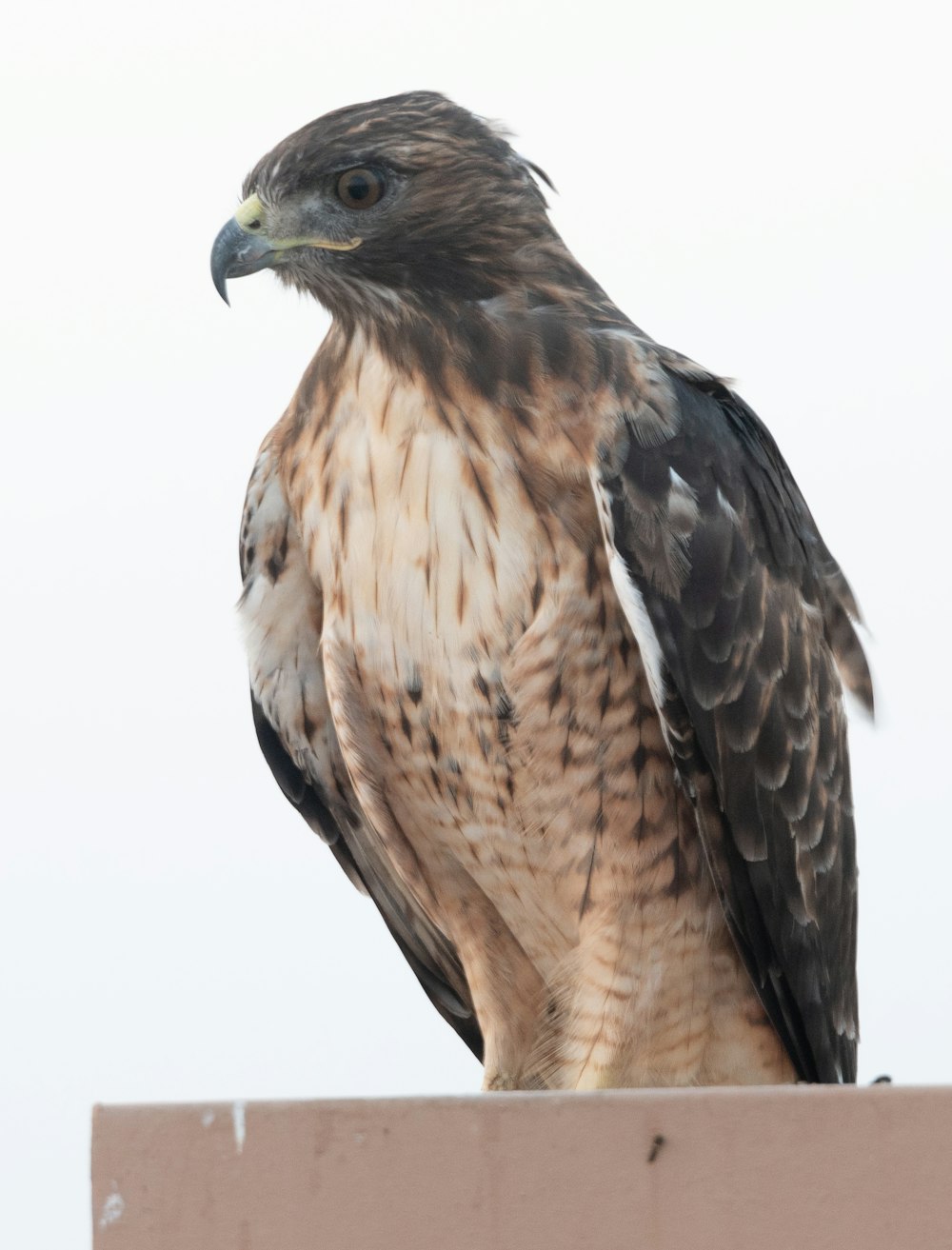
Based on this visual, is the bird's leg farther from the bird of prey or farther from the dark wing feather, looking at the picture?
the dark wing feather

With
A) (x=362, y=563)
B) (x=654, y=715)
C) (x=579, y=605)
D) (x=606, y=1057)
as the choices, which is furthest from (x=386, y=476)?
(x=606, y=1057)

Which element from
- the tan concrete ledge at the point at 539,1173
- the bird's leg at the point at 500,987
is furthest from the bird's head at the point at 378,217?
the tan concrete ledge at the point at 539,1173

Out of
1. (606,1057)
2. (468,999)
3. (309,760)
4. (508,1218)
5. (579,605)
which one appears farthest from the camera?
(468,999)

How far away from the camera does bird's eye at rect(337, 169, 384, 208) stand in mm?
3824

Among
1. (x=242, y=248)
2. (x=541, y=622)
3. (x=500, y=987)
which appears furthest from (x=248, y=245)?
(x=500, y=987)

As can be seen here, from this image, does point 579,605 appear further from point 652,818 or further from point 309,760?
point 309,760

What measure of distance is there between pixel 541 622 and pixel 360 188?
1146 mm

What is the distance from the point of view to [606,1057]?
12.8 ft

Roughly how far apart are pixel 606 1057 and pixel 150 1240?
1.97 meters

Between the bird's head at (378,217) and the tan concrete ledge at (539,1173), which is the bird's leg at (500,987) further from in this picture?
the tan concrete ledge at (539,1173)

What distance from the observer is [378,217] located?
3.88 metres

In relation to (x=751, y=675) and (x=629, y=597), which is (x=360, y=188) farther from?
(x=751, y=675)

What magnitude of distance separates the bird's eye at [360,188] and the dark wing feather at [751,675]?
79 cm

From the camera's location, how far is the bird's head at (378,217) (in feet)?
12.5
